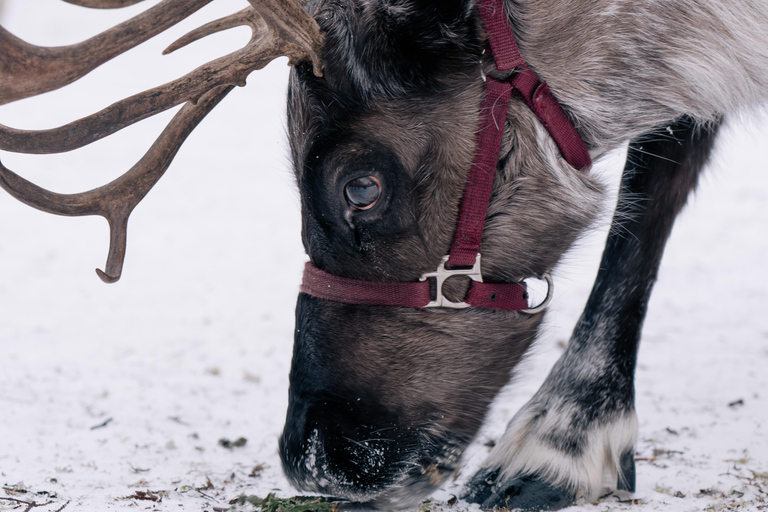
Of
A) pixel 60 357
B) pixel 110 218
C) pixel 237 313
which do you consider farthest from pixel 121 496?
pixel 237 313

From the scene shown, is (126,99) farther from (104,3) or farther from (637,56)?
(637,56)

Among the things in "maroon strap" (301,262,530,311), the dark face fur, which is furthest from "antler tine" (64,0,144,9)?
"maroon strap" (301,262,530,311)

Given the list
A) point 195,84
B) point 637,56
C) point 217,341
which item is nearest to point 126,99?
point 195,84

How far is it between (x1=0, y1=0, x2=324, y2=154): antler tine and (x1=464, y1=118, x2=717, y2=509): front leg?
1403mm

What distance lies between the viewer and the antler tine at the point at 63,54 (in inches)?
83.8

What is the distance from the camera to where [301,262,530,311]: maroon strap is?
239 centimetres

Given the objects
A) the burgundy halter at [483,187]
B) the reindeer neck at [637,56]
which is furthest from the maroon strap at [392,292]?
the reindeer neck at [637,56]

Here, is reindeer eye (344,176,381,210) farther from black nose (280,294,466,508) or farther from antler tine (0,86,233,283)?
antler tine (0,86,233,283)

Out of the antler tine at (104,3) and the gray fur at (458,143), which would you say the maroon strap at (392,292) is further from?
the antler tine at (104,3)

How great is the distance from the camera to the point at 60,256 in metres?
6.77

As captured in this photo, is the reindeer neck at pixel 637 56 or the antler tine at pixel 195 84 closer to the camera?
the antler tine at pixel 195 84

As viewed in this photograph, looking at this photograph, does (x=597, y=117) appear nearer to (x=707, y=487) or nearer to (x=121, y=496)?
(x=707, y=487)

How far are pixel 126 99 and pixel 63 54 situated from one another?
8.1 inches

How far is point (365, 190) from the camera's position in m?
2.31
